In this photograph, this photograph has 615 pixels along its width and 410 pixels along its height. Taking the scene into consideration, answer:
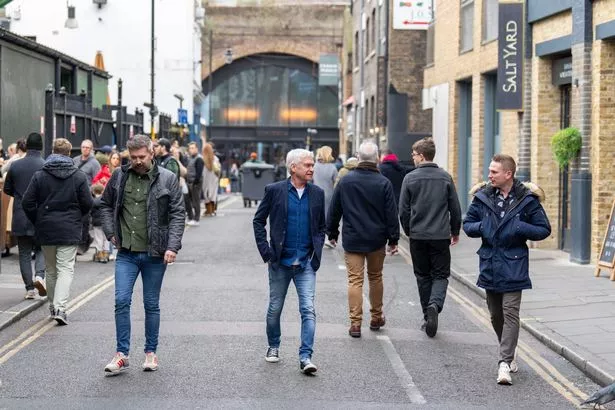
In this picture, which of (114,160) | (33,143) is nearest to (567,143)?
(114,160)

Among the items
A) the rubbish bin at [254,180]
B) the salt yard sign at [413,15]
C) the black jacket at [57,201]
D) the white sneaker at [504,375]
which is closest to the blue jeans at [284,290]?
the white sneaker at [504,375]

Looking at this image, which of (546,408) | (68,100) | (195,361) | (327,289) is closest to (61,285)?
(195,361)

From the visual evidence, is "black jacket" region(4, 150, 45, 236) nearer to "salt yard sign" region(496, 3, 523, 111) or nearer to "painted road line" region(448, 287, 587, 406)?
"painted road line" region(448, 287, 587, 406)

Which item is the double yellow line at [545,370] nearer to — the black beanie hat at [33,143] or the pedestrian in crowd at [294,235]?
the pedestrian in crowd at [294,235]

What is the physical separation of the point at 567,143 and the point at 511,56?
145 inches

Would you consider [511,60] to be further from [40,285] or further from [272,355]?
[272,355]

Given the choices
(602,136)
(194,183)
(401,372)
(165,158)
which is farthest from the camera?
(194,183)

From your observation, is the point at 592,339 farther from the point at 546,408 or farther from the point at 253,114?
the point at 253,114

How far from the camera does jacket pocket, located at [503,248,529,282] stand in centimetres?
Answer: 915

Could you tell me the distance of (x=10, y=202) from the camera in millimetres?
16953

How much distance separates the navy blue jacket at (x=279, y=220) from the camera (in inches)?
375

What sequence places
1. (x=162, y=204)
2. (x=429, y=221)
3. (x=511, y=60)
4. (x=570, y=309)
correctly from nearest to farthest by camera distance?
(x=162, y=204) < (x=429, y=221) < (x=570, y=309) < (x=511, y=60)

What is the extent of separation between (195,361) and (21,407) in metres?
2.11

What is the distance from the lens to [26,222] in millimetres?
13266
